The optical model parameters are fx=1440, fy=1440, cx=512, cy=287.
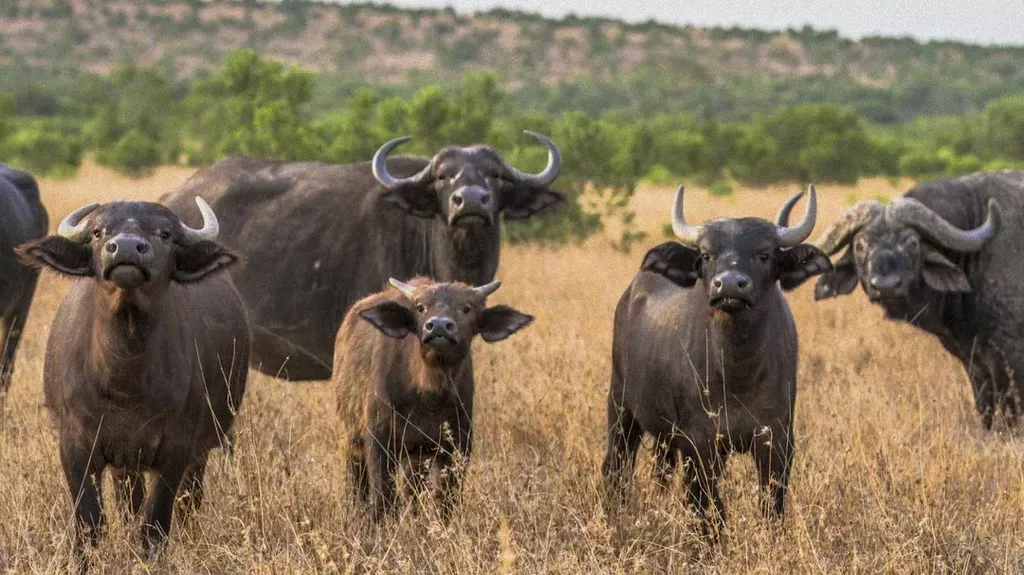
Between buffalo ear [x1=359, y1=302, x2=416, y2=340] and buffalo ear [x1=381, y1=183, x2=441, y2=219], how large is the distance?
6.35ft

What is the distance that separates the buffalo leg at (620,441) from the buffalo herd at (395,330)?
0.01 m

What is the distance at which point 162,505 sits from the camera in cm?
580

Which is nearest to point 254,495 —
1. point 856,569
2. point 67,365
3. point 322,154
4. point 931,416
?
point 67,365

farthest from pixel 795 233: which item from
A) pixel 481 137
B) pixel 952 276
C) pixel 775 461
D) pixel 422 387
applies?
pixel 481 137

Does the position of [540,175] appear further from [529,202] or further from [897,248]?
[897,248]

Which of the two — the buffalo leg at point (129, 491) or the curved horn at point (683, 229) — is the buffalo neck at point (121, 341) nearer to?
the buffalo leg at point (129, 491)

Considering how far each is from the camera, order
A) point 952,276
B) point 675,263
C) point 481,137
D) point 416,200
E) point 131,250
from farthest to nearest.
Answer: point 481,137, point 952,276, point 416,200, point 675,263, point 131,250

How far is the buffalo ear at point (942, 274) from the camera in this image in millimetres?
9008

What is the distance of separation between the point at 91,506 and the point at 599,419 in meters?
3.45

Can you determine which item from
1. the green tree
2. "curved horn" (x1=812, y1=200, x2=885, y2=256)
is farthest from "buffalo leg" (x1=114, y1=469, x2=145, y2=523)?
the green tree

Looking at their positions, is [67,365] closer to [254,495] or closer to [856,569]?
[254,495]

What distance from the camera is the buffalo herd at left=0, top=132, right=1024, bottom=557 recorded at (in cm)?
570

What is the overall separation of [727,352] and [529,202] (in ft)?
8.40

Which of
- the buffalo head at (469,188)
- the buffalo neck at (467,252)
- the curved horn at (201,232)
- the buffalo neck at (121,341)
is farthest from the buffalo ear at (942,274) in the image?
the buffalo neck at (121,341)
